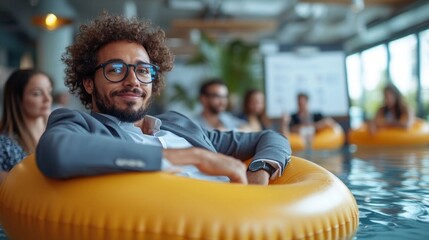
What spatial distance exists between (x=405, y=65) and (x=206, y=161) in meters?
9.38

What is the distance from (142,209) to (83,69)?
831 mm

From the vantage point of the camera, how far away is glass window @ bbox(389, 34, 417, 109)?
9.40m

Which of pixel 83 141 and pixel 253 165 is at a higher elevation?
pixel 83 141

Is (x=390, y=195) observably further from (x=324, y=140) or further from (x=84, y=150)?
(x=324, y=140)

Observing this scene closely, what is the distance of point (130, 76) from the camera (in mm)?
1682

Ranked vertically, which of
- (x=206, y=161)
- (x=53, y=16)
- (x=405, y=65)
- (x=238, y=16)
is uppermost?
(x=238, y=16)

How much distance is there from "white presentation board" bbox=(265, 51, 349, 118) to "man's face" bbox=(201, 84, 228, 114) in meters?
2.18

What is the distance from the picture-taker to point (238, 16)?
11680 millimetres

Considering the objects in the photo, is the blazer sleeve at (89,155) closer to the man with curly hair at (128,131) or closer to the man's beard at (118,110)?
the man with curly hair at (128,131)

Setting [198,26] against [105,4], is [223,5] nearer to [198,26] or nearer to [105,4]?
[198,26]

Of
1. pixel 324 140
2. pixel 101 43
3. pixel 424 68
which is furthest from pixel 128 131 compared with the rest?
pixel 424 68

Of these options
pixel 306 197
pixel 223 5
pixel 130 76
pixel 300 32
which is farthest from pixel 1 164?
pixel 300 32

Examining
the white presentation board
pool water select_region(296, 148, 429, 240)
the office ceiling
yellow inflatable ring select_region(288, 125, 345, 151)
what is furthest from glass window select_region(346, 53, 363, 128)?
pool water select_region(296, 148, 429, 240)

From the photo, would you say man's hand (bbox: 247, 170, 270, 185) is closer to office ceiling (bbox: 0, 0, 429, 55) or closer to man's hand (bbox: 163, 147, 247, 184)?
man's hand (bbox: 163, 147, 247, 184)
